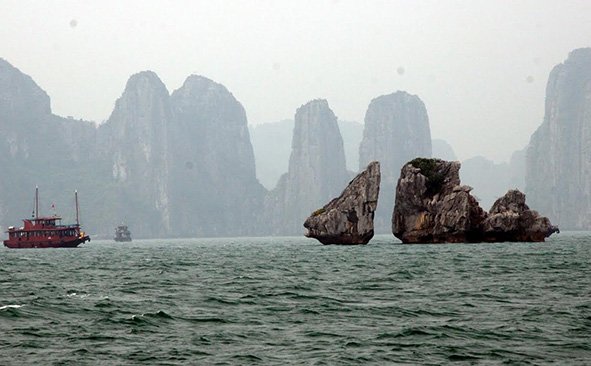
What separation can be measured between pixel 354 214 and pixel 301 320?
269ft

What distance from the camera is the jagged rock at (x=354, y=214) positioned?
109m

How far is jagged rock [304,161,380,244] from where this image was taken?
10906 centimetres

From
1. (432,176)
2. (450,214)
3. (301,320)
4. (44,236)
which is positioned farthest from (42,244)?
(301,320)

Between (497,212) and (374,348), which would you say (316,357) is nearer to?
(374,348)

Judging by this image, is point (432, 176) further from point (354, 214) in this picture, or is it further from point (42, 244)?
point (42, 244)

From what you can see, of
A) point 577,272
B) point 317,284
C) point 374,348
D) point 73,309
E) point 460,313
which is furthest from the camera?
point 577,272

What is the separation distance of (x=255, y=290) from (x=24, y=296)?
10996 mm

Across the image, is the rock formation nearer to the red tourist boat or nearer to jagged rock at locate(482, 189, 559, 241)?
jagged rock at locate(482, 189, 559, 241)

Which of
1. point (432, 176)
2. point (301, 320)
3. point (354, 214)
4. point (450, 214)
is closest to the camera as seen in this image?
point (301, 320)

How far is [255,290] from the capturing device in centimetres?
3862

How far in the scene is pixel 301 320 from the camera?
2789 cm

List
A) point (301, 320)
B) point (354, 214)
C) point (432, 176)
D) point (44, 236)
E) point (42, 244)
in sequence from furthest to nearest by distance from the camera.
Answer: point (44, 236) < point (42, 244) < point (432, 176) < point (354, 214) < point (301, 320)

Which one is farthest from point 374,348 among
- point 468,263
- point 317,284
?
point 468,263

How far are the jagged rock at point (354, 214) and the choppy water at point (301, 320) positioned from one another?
6204 centimetres
